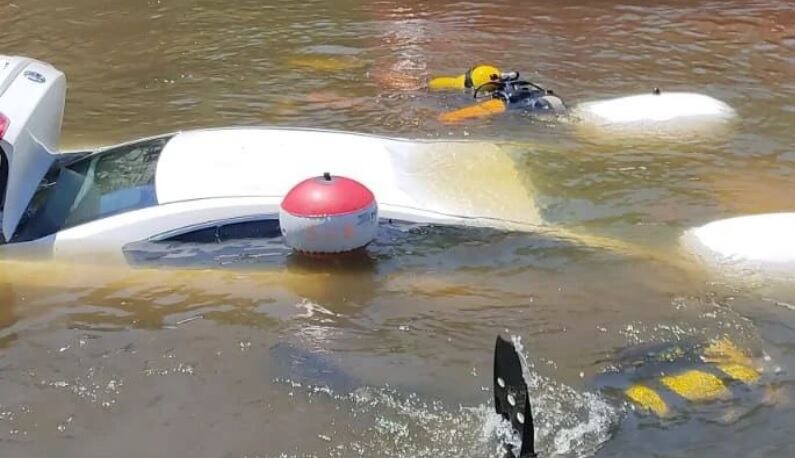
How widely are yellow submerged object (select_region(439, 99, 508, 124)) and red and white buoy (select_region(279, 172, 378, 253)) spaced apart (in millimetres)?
3964

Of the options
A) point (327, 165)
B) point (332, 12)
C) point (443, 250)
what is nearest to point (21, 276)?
point (327, 165)

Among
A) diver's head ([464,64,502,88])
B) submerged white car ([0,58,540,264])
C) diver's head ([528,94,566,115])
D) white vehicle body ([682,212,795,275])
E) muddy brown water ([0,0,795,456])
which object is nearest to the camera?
muddy brown water ([0,0,795,456])

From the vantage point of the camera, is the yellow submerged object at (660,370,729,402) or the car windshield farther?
the car windshield

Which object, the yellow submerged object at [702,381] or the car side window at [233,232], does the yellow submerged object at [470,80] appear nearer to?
the car side window at [233,232]

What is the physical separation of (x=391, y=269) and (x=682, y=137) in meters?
3.99

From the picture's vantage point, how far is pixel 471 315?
6363mm

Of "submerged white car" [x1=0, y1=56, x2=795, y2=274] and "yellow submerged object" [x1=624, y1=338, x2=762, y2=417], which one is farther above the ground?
"submerged white car" [x1=0, y1=56, x2=795, y2=274]

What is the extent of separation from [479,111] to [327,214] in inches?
172

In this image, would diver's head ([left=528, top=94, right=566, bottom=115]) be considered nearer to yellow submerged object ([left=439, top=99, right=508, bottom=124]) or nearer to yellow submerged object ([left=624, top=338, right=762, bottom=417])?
yellow submerged object ([left=439, top=99, right=508, bottom=124])

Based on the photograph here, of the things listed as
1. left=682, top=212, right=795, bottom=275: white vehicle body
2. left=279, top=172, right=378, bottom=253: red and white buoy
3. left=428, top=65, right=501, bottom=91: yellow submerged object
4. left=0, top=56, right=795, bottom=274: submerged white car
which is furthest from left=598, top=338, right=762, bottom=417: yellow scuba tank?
left=428, top=65, right=501, bottom=91: yellow submerged object

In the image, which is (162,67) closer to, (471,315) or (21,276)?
(21,276)

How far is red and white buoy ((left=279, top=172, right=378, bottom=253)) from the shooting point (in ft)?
20.8

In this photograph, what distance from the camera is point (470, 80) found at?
10.9m

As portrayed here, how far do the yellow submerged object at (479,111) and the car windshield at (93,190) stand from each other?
4.07 m
